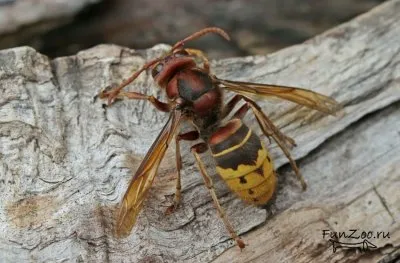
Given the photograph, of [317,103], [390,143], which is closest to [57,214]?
[317,103]

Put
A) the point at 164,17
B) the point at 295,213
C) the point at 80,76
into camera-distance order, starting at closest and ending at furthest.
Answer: the point at 295,213
the point at 80,76
the point at 164,17

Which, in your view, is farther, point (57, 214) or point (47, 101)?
point (47, 101)

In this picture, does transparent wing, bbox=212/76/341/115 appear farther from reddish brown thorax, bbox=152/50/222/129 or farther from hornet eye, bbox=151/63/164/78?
hornet eye, bbox=151/63/164/78

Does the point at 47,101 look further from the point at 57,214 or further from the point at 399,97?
the point at 399,97

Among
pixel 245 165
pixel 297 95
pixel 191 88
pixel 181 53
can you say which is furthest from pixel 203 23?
pixel 245 165

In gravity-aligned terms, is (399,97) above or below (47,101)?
below

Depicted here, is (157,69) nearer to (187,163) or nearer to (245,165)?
(187,163)
